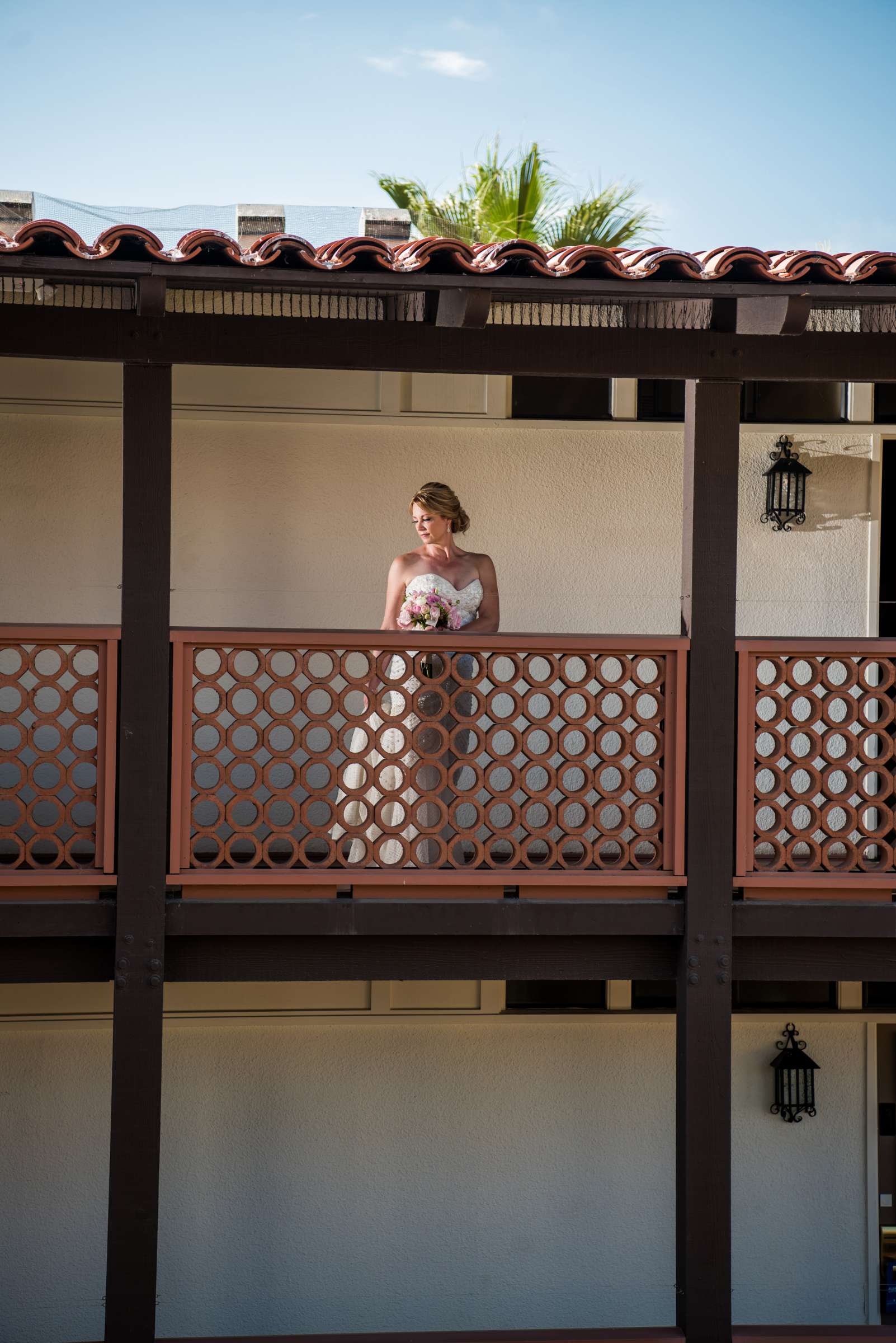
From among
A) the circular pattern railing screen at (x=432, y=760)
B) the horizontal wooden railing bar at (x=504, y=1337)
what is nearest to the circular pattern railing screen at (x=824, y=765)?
the circular pattern railing screen at (x=432, y=760)

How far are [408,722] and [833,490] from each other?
10.8 ft

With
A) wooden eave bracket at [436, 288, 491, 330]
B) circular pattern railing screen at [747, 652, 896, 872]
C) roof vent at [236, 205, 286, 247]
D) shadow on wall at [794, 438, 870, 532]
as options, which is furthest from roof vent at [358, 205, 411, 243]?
circular pattern railing screen at [747, 652, 896, 872]

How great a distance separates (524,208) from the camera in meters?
11.4

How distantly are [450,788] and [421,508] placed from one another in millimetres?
1351

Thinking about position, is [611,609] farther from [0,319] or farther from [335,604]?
[0,319]

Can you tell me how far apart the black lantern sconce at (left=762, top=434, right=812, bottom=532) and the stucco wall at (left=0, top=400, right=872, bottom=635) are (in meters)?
0.06

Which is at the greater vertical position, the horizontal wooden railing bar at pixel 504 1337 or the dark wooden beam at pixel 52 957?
the dark wooden beam at pixel 52 957

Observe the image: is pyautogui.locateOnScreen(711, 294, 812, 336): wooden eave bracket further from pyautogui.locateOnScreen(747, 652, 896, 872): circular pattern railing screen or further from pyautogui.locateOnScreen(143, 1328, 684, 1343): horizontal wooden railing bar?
pyautogui.locateOnScreen(143, 1328, 684, 1343): horizontal wooden railing bar

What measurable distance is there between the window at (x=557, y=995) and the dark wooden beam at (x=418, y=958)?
2.19 meters

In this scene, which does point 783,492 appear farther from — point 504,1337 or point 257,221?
point 504,1337

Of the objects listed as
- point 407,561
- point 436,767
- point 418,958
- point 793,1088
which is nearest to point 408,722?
point 436,767

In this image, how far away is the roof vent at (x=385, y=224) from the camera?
7.73m

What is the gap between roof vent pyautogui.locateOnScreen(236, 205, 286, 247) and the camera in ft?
24.7

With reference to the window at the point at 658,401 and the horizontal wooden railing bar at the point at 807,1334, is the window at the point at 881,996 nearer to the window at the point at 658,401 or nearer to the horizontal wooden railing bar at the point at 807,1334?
the horizontal wooden railing bar at the point at 807,1334
